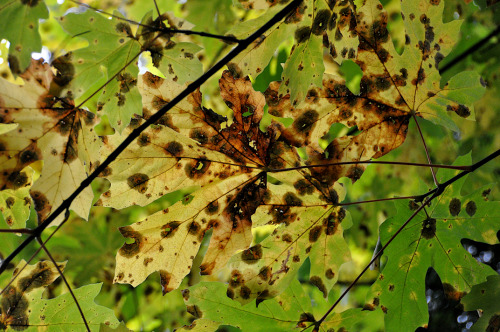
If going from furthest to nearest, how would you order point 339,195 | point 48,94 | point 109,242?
1. point 109,242
2. point 339,195
3. point 48,94

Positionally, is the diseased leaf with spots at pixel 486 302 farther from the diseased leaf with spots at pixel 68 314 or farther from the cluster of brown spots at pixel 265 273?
the diseased leaf with spots at pixel 68 314

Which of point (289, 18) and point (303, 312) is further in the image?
point (303, 312)

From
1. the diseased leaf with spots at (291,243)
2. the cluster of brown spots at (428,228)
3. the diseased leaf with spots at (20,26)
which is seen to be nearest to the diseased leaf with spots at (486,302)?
the cluster of brown spots at (428,228)

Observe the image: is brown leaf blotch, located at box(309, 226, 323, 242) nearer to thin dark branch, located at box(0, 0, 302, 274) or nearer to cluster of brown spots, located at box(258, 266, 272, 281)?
cluster of brown spots, located at box(258, 266, 272, 281)

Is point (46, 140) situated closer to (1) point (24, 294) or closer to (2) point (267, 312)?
(1) point (24, 294)

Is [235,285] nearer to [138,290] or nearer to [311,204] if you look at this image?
[311,204]

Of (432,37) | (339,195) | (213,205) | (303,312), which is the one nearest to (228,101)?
(213,205)

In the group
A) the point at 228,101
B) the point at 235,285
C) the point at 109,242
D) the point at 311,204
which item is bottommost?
the point at 109,242
